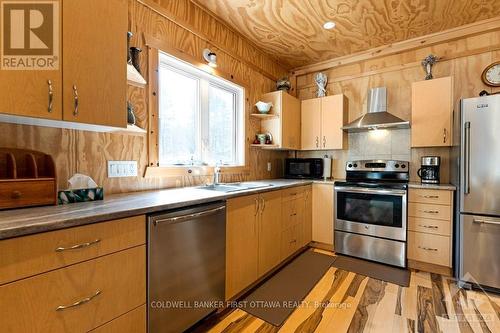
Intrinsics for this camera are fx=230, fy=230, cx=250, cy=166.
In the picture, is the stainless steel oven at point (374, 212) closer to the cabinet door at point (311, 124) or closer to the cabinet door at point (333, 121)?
the cabinet door at point (333, 121)

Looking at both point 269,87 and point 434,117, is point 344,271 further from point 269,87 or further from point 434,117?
point 269,87

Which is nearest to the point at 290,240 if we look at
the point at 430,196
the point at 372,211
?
the point at 372,211

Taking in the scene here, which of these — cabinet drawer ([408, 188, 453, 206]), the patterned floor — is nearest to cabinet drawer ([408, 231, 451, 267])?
the patterned floor

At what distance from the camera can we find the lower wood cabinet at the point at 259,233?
1832 millimetres

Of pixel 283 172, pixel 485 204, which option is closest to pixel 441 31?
pixel 485 204

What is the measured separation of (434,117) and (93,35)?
331 centimetres

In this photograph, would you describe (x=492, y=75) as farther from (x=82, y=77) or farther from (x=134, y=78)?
(x=82, y=77)

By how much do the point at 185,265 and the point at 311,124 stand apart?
2.76 metres

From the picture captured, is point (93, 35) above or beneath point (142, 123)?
above

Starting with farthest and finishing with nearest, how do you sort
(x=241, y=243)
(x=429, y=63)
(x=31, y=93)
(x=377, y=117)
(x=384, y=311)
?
(x=377, y=117), (x=429, y=63), (x=241, y=243), (x=384, y=311), (x=31, y=93)

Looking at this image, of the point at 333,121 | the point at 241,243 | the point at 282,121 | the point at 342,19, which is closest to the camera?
the point at 241,243

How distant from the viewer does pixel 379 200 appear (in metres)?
2.66

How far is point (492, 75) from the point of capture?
2566 mm

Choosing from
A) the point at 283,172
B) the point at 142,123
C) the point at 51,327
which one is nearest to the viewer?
the point at 51,327
